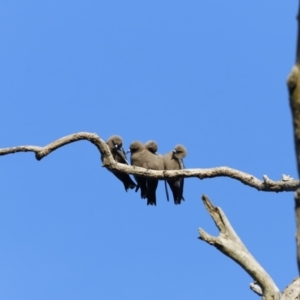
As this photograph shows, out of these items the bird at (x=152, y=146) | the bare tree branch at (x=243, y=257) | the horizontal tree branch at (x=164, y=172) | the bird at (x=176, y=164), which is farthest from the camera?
the bird at (x=152, y=146)

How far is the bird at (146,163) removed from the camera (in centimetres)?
995

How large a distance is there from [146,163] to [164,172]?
216 centimetres

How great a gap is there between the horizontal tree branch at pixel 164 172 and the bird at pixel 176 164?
82.1 inches

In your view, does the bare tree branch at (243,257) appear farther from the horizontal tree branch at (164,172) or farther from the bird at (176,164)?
the bird at (176,164)

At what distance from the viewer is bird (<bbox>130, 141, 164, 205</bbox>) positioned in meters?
9.95

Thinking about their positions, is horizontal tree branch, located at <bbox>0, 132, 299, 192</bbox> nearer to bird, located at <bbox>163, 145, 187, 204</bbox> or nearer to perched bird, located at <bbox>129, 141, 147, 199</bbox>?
perched bird, located at <bbox>129, 141, 147, 199</bbox>

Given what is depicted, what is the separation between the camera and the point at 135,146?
10547mm

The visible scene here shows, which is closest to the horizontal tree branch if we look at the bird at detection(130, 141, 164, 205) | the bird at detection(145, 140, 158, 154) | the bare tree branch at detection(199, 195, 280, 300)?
the bare tree branch at detection(199, 195, 280, 300)

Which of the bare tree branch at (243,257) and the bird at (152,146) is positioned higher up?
the bird at (152,146)

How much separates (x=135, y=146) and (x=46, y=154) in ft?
9.85

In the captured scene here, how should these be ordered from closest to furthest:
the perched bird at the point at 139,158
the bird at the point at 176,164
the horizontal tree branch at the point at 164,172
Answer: the horizontal tree branch at the point at 164,172, the perched bird at the point at 139,158, the bird at the point at 176,164

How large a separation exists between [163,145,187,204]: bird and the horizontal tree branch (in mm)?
2086

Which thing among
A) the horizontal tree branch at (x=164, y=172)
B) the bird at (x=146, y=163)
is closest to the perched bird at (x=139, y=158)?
the bird at (x=146, y=163)

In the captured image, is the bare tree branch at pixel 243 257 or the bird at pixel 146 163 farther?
the bird at pixel 146 163
